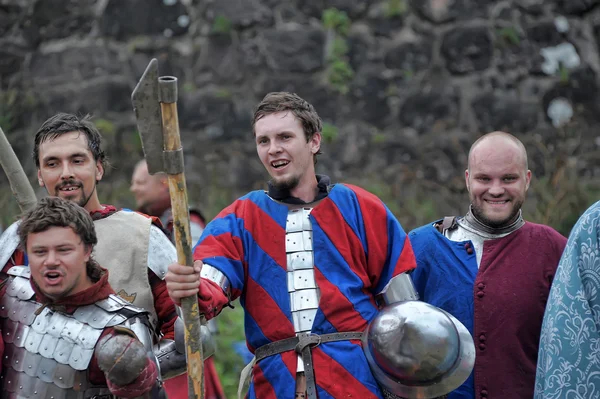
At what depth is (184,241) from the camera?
3.53 meters

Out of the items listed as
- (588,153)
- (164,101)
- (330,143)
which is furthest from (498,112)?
(164,101)

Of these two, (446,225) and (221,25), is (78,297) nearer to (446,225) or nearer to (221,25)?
(446,225)

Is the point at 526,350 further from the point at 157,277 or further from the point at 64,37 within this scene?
the point at 64,37

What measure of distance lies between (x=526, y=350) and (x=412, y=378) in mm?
644

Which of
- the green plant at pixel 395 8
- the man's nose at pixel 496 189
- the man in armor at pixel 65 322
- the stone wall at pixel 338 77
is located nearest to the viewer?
A: the man in armor at pixel 65 322

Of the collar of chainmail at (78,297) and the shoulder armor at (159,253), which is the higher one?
the shoulder armor at (159,253)

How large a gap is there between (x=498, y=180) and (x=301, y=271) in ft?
2.98

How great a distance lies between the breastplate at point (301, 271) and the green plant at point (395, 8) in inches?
129

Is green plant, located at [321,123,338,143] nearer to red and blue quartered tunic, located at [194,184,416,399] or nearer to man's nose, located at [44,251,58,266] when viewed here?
red and blue quartered tunic, located at [194,184,416,399]

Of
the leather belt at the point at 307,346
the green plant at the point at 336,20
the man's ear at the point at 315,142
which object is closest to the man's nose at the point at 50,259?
the leather belt at the point at 307,346

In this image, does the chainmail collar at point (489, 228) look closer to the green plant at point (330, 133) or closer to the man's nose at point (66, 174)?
the man's nose at point (66, 174)

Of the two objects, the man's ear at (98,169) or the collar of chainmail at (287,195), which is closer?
the collar of chainmail at (287,195)

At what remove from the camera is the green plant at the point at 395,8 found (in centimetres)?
705

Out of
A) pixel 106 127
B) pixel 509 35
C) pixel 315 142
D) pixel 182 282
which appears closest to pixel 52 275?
pixel 182 282
